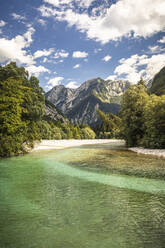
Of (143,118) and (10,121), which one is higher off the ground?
(143,118)

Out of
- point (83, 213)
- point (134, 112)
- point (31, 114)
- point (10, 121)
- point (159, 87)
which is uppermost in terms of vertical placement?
point (159, 87)

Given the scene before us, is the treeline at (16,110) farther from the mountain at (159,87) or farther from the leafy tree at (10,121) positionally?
the mountain at (159,87)

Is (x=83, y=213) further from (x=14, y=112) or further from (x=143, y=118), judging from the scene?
(x=143, y=118)

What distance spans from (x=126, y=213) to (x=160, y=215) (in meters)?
1.49

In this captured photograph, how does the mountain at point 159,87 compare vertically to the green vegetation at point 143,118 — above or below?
above

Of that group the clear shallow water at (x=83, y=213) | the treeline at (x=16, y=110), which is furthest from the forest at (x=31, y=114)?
the clear shallow water at (x=83, y=213)

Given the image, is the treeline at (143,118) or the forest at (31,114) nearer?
the forest at (31,114)

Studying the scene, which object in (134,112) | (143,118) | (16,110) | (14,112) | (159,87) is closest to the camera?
(14,112)

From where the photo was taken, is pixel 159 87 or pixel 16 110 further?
pixel 159 87

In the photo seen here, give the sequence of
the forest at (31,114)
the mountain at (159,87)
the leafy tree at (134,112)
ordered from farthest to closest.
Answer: the mountain at (159,87)
the leafy tree at (134,112)
the forest at (31,114)

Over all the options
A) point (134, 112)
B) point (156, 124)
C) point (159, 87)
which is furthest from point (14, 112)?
point (159, 87)

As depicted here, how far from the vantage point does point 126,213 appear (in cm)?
829

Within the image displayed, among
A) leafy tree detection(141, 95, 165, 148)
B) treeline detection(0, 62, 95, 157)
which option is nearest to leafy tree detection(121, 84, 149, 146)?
leafy tree detection(141, 95, 165, 148)

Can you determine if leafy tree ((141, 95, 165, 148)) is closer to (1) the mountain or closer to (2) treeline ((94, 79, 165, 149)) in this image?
(2) treeline ((94, 79, 165, 149))
